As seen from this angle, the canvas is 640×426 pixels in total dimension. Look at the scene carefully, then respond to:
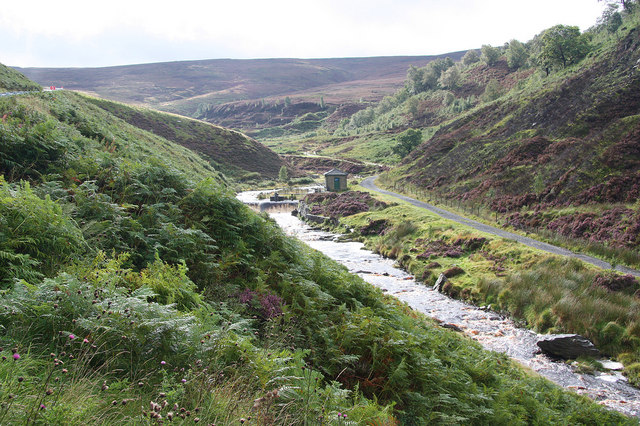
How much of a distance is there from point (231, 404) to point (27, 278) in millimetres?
3366

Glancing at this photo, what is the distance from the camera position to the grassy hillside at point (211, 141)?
3391 inches

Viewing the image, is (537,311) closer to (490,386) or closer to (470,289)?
(470,289)

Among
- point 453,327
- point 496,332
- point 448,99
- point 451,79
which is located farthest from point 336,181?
point 451,79

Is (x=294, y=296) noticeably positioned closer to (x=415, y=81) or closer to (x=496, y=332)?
(x=496, y=332)

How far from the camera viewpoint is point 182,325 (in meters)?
4.30

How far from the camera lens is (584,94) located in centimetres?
4850

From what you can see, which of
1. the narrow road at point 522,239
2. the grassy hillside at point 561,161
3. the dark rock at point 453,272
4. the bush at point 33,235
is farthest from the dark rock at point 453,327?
the bush at point 33,235

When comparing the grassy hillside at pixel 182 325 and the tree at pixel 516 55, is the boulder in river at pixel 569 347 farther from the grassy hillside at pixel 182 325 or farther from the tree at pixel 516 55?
the tree at pixel 516 55

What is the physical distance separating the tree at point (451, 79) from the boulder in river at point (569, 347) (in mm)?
153752

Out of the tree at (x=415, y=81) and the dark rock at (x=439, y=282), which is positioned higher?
the tree at (x=415, y=81)

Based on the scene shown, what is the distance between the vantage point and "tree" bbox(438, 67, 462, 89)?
15175cm

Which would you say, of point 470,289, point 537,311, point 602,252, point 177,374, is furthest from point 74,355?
point 602,252

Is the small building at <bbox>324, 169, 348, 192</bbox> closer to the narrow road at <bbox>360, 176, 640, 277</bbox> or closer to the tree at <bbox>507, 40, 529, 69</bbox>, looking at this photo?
the narrow road at <bbox>360, 176, 640, 277</bbox>

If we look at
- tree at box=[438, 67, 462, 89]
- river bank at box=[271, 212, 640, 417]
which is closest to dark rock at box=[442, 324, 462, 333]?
river bank at box=[271, 212, 640, 417]
